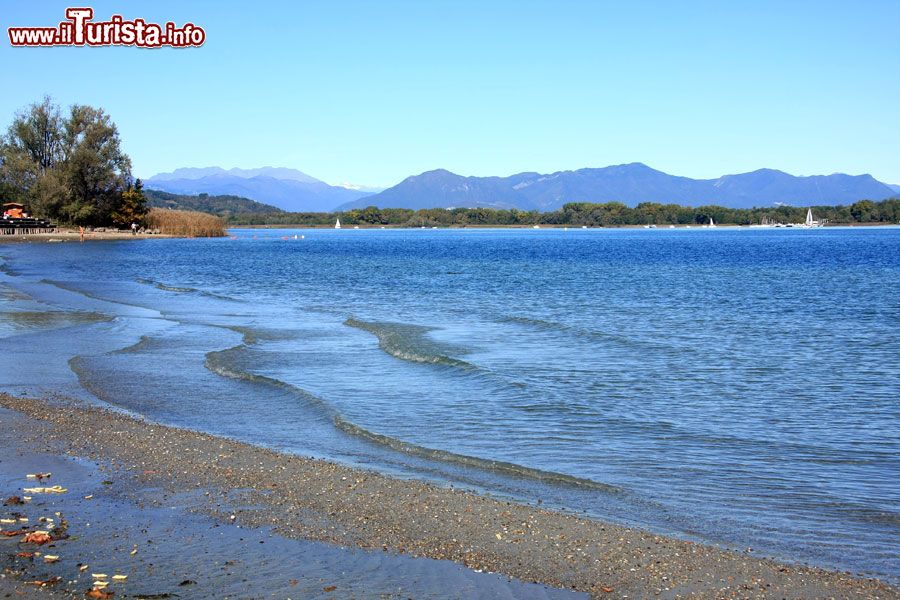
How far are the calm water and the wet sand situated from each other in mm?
662

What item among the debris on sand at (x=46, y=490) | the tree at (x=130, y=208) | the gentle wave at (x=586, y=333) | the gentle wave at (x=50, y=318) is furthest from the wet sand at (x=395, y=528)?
the tree at (x=130, y=208)

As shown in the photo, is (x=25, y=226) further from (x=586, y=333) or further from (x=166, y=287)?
(x=586, y=333)

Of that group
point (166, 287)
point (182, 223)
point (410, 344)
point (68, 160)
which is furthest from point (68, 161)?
point (410, 344)

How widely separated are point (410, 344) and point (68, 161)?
10116cm

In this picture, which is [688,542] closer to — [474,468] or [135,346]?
[474,468]

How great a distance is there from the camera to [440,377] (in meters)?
17.9

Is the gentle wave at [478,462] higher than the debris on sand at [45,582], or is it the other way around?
the debris on sand at [45,582]

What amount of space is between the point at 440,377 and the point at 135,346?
9462mm

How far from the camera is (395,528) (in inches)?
338

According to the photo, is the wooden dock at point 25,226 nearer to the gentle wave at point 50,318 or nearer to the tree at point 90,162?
the tree at point 90,162

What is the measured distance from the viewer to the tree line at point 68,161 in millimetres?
107875

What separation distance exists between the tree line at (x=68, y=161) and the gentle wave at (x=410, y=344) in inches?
3653

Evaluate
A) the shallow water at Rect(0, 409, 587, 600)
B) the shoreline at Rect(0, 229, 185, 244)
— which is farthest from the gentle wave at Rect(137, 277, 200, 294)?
the shoreline at Rect(0, 229, 185, 244)

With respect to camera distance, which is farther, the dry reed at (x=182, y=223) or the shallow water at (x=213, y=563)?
the dry reed at (x=182, y=223)
